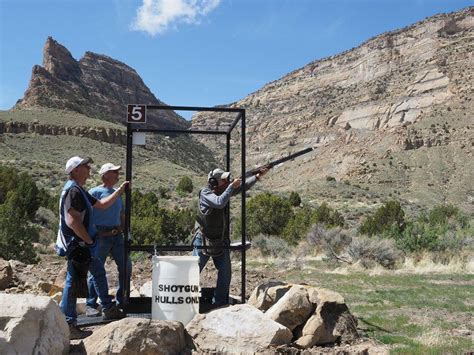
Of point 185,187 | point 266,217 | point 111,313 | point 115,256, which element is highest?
point 185,187

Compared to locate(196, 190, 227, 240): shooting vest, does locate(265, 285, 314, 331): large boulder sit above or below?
below

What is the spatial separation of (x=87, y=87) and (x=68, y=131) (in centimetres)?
4126

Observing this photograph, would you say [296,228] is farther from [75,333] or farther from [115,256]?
[75,333]

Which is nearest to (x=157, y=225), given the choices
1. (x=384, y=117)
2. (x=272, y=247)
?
(x=272, y=247)

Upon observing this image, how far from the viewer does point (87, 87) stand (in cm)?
10138

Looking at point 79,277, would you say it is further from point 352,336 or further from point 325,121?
point 325,121

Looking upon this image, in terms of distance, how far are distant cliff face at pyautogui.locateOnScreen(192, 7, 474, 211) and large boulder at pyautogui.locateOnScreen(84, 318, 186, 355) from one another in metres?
44.9

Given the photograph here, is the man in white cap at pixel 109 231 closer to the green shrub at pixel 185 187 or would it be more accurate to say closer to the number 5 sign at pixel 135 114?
the number 5 sign at pixel 135 114

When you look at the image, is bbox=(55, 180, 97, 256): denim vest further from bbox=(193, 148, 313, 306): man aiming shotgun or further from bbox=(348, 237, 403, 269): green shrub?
bbox=(348, 237, 403, 269): green shrub

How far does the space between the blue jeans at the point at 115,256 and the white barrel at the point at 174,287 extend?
906 millimetres

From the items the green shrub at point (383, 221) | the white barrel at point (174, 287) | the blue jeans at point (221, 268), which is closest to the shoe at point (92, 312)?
the white barrel at point (174, 287)

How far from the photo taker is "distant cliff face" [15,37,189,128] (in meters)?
79.4

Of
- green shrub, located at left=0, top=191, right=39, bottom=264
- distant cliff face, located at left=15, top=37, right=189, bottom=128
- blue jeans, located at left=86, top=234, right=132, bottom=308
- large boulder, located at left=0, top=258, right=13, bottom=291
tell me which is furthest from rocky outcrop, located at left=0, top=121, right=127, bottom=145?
blue jeans, located at left=86, top=234, right=132, bottom=308

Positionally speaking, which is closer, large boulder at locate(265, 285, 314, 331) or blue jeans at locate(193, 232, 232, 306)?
large boulder at locate(265, 285, 314, 331)
